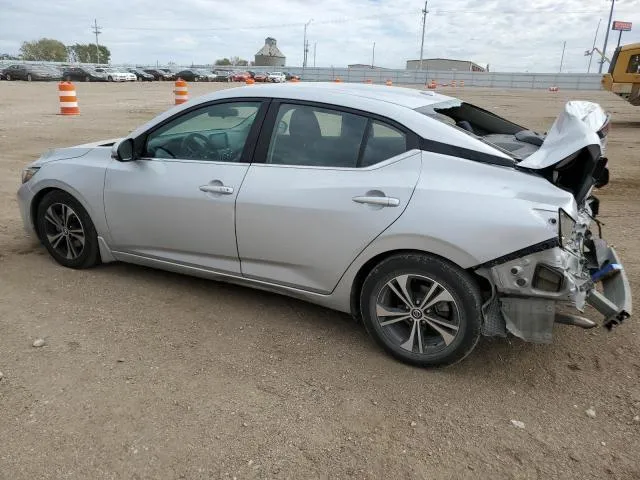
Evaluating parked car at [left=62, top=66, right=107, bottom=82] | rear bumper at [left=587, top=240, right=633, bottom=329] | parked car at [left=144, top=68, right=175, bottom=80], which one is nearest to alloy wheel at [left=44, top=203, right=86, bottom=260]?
rear bumper at [left=587, top=240, right=633, bottom=329]

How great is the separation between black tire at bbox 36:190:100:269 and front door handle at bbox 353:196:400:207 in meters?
2.37

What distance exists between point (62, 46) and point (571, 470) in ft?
401

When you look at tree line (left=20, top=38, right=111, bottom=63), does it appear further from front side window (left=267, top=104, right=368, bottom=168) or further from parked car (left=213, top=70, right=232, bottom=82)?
front side window (left=267, top=104, right=368, bottom=168)

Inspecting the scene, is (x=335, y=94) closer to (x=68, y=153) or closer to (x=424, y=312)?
(x=424, y=312)

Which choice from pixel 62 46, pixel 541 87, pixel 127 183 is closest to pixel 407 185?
pixel 127 183

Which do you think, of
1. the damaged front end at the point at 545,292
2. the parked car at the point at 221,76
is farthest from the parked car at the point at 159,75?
the damaged front end at the point at 545,292

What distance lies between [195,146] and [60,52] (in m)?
118

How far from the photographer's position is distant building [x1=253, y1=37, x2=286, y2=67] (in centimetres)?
10631

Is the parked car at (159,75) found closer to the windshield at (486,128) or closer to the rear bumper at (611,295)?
the windshield at (486,128)

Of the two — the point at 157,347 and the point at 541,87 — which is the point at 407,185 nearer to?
the point at 157,347

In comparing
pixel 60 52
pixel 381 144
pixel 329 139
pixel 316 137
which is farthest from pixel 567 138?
pixel 60 52

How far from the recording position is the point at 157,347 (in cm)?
332

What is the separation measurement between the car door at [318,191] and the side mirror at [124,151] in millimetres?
1075

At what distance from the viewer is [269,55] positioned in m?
106
